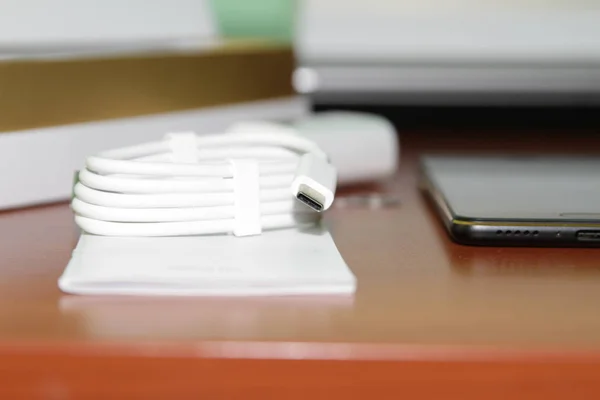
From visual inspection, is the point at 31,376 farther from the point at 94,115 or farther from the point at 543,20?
the point at 543,20

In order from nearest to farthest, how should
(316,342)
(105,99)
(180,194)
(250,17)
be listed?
(316,342) < (180,194) < (105,99) < (250,17)

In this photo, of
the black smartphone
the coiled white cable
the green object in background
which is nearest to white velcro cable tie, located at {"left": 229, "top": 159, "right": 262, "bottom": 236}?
the coiled white cable

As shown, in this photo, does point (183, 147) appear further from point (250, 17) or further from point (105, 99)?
point (250, 17)

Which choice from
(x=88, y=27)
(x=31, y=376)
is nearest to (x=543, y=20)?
(x=88, y=27)

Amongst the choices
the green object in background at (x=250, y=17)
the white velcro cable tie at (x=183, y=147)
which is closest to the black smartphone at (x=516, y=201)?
the white velcro cable tie at (x=183, y=147)

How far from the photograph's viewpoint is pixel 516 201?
1.67 ft

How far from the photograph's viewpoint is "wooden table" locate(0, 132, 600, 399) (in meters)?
0.32

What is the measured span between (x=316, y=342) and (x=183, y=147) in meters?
0.22

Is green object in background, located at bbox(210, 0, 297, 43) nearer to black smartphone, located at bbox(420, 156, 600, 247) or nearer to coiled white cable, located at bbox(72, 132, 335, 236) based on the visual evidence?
black smartphone, located at bbox(420, 156, 600, 247)

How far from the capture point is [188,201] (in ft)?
1.49

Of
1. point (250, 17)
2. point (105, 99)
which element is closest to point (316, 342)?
point (105, 99)

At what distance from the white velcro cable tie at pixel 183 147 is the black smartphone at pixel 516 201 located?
0.57ft

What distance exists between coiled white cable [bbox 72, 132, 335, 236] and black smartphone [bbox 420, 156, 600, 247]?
0.10 meters

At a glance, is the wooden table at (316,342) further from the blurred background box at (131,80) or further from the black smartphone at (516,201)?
the blurred background box at (131,80)
